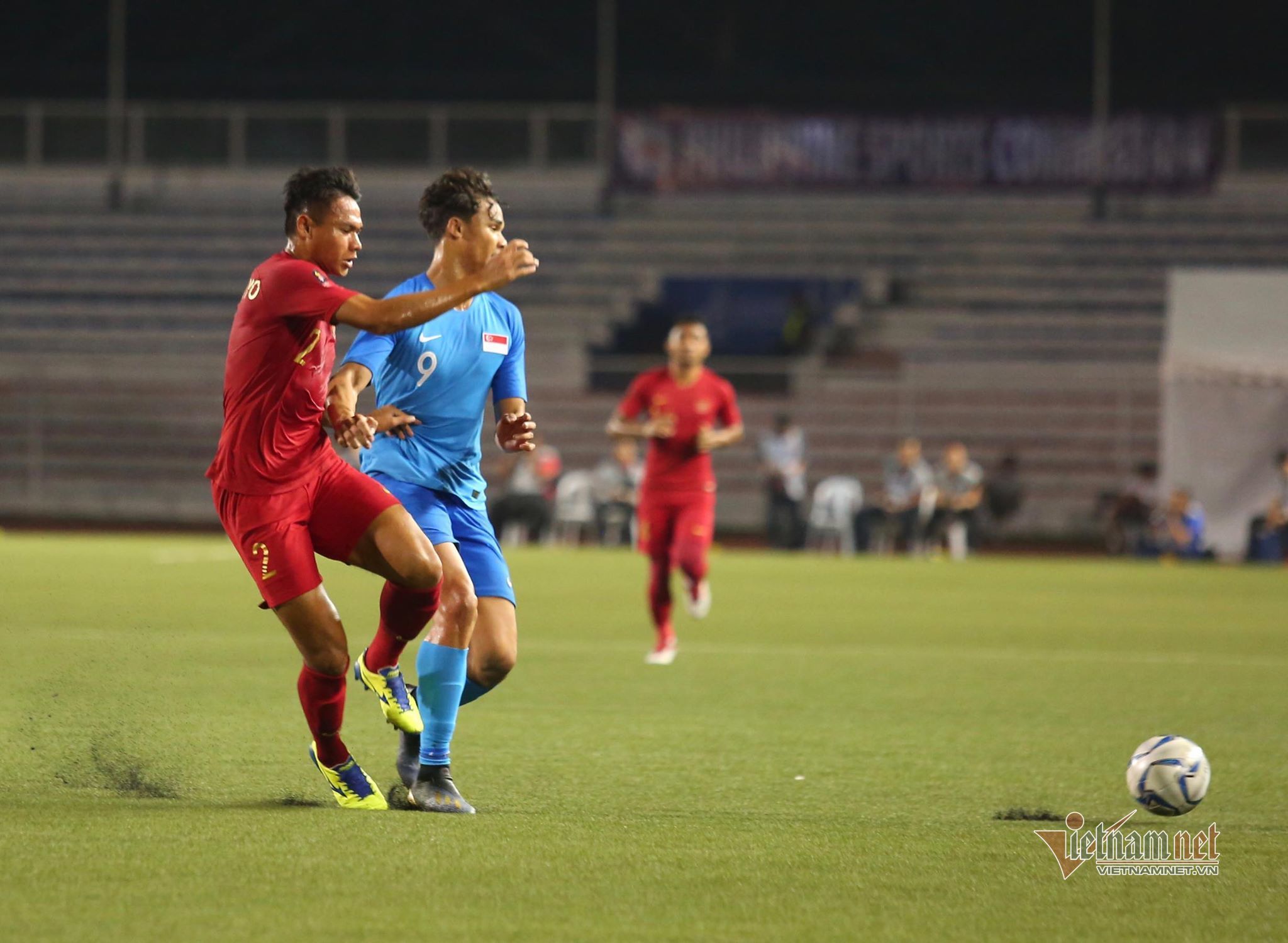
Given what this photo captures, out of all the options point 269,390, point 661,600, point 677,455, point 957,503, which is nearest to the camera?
point 269,390

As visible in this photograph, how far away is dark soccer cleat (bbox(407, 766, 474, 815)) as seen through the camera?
223 inches

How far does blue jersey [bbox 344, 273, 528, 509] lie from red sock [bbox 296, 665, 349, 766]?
0.89 m

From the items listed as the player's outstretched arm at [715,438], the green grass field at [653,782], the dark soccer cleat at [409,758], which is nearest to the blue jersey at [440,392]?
the dark soccer cleat at [409,758]

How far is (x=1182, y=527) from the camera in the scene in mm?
22234

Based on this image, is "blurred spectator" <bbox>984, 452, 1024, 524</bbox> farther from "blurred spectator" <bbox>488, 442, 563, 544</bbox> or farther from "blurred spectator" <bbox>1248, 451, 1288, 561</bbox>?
"blurred spectator" <bbox>488, 442, 563, 544</bbox>

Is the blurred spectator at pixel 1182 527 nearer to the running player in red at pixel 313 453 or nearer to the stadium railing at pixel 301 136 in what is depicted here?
the stadium railing at pixel 301 136

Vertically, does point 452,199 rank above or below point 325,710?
above

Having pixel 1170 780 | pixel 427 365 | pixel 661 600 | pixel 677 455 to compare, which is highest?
pixel 427 365

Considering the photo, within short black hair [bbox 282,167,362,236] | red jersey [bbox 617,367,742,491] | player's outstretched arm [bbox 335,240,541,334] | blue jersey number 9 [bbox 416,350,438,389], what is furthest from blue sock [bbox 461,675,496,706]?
red jersey [bbox 617,367,742,491]

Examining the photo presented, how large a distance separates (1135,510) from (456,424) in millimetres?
18635

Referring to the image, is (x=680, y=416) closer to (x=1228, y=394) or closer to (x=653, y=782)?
(x=653, y=782)

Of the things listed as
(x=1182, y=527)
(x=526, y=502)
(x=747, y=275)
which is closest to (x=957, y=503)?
(x=1182, y=527)

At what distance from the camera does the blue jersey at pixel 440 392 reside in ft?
20.5

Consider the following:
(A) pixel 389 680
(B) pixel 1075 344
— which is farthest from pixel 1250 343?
(A) pixel 389 680
